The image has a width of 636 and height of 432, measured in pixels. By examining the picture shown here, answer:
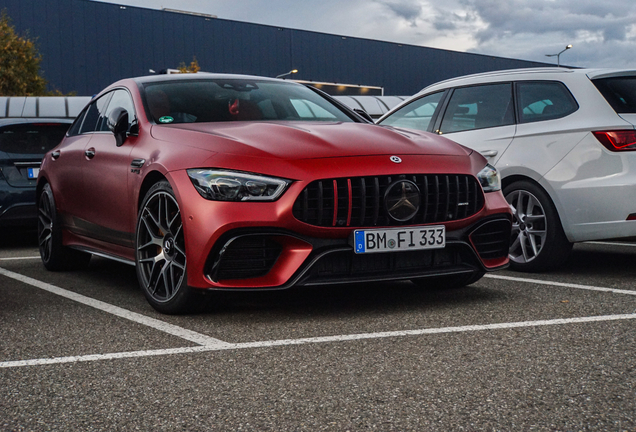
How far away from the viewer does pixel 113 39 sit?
136ft

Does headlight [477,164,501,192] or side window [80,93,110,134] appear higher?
side window [80,93,110,134]

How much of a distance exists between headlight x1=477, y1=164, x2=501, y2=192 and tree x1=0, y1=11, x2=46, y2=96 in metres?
32.6

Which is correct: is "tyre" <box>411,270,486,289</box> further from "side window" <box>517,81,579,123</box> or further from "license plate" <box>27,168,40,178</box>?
"license plate" <box>27,168,40,178</box>

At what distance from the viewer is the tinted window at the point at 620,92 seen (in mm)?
5609

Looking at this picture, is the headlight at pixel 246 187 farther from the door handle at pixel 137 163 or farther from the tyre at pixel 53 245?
the tyre at pixel 53 245

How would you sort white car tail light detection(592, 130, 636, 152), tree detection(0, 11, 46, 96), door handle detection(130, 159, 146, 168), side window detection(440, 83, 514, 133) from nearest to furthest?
door handle detection(130, 159, 146, 168) < white car tail light detection(592, 130, 636, 152) < side window detection(440, 83, 514, 133) < tree detection(0, 11, 46, 96)

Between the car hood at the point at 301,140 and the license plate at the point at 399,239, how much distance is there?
459mm

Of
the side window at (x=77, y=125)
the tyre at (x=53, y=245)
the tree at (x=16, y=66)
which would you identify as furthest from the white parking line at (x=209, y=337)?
the tree at (x=16, y=66)

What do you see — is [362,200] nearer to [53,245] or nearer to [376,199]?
[376,199]

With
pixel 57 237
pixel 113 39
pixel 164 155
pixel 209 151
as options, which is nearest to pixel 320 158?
pixel 209 151

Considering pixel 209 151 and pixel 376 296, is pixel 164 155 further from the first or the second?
pixel 376 296

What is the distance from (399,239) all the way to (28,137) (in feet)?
18.4

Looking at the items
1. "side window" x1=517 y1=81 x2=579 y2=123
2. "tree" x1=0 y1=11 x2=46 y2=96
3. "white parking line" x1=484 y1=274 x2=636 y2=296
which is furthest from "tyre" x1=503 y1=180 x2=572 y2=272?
"tree" x1=0 y1=11 x2=46 y2=96

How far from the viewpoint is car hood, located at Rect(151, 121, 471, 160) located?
14.2 feet
